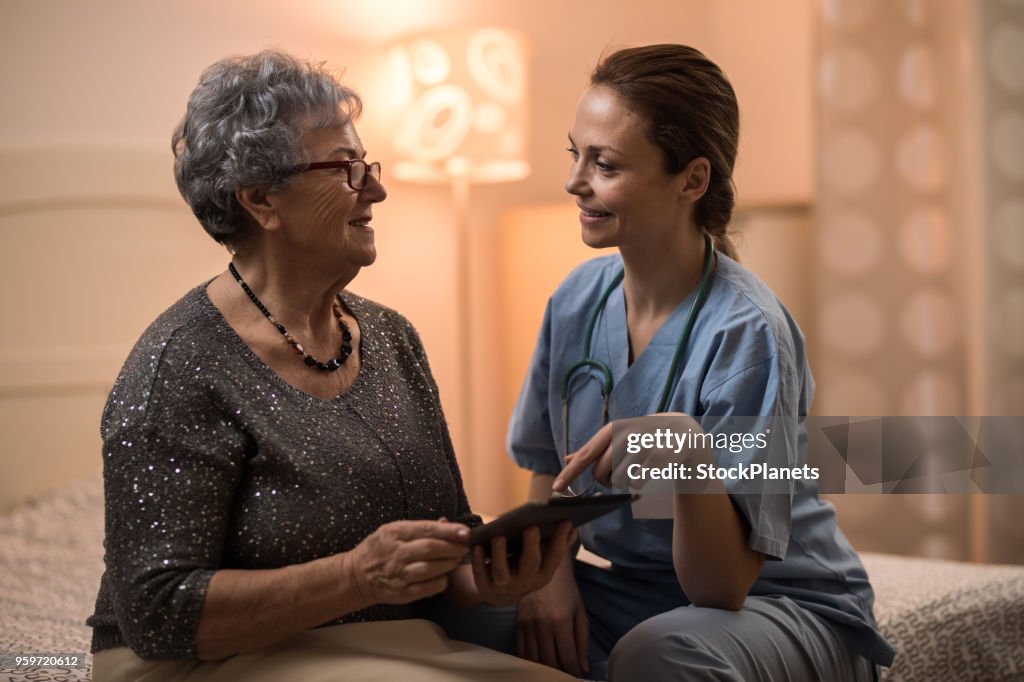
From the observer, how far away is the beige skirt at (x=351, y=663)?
3.72 ft

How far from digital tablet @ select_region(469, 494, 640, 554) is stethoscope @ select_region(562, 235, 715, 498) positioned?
0.72 ft

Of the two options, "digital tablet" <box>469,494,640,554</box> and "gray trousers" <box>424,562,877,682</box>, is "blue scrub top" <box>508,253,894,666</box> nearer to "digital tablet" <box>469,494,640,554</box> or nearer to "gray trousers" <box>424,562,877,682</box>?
"gray trousers" <box>424,562,877,682</box>

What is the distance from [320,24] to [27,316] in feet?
3.75

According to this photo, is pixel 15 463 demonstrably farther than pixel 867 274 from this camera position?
No

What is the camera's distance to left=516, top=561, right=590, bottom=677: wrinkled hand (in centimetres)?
144

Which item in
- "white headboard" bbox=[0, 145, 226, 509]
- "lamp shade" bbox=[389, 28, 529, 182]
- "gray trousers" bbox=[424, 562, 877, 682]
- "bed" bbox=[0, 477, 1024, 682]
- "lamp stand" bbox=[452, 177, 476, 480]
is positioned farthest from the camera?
"lamp stand" bbox=[452, 177, 476, 480]

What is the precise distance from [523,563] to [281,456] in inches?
11.5

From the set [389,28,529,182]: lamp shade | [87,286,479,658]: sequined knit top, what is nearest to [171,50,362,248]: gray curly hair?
[87,286,479,658]: sequined knit top

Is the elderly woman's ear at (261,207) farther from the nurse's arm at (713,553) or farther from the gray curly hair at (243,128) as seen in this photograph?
the nurse's arm at (713,553)

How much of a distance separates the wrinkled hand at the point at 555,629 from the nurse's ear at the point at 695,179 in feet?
1.83

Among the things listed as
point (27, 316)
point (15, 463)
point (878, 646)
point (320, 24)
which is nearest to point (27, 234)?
point (27, 316)

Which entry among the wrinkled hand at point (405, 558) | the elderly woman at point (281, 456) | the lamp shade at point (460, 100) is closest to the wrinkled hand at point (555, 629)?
the elderly woman at point (281, 456)

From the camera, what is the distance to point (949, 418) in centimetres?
312

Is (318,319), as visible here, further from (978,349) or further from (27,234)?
(978,349)
